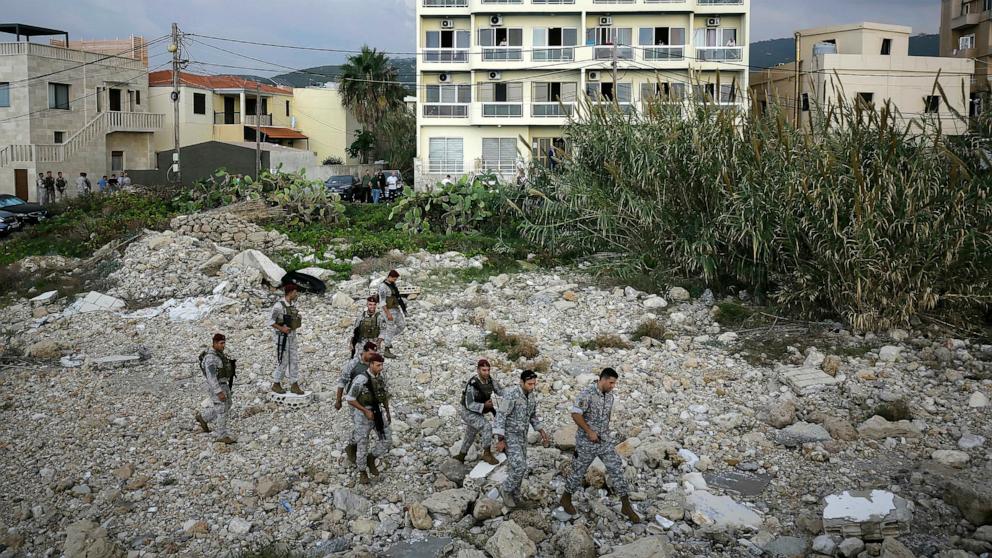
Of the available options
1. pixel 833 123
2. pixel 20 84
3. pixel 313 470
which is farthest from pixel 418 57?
pixel 313 470

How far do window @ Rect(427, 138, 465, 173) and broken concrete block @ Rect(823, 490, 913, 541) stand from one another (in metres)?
30.1

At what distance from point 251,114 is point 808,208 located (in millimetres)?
37711

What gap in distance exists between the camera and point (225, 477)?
29.3 feet

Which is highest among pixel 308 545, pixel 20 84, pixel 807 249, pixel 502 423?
pixel 20 84

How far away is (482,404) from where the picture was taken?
8.69 metres

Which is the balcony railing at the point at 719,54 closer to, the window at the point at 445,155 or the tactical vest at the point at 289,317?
the window at the point at 445,155

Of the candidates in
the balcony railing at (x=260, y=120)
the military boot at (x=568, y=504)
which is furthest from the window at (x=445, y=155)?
the military boot at (x=568, y=504)

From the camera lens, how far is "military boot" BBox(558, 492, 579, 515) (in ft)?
26.3

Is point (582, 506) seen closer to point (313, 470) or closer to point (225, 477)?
point (313, 470)

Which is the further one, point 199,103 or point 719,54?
point 199,103

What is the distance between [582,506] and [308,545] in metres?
2.53

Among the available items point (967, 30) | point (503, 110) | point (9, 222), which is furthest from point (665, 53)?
point (9, 222)

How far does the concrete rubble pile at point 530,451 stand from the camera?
7664mm

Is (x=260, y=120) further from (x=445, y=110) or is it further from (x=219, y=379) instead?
(x=219, y=379)
